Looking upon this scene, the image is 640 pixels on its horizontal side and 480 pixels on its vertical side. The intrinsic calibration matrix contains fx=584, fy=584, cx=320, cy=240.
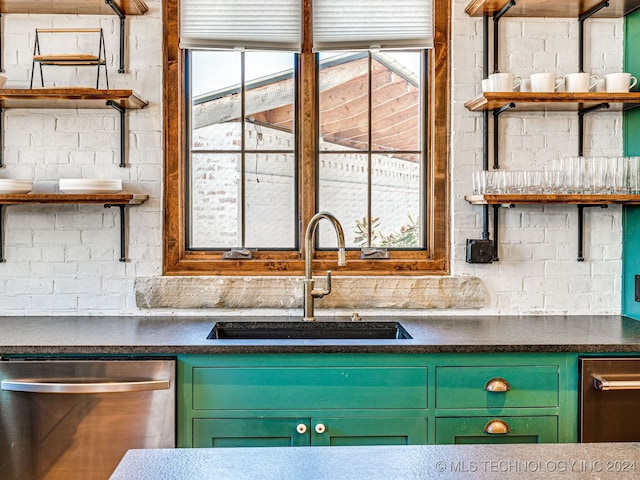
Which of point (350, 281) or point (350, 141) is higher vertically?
point (350, 141)

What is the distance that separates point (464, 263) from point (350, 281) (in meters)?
0.55

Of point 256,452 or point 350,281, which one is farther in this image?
point 350,281

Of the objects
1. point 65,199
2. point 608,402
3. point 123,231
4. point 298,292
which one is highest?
point 65,199

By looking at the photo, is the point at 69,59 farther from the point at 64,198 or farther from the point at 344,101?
the point at 344,101

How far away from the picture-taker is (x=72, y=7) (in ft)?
8.59

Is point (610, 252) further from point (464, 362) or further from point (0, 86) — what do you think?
point (0, 86)

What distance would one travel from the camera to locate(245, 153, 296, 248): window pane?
2.81 meters

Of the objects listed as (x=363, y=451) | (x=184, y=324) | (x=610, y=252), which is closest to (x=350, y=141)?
(x=184, y=324)

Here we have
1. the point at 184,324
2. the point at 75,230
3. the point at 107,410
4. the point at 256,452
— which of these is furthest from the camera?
the point at 75,230

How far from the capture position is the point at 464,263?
2748 millimetres

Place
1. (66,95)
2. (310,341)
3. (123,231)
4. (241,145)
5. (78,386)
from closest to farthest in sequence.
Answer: (78,386), (310,341), (66,95), (123,231), (241,145)

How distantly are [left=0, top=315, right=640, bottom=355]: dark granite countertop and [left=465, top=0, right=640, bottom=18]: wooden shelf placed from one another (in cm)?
140

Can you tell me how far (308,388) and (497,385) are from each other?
2.20 ft

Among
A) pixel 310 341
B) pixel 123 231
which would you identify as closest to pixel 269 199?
pixel 123 231
